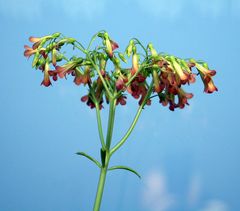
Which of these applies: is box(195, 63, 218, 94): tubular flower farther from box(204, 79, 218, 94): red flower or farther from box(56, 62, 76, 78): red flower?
box(56, 62, 76, 78): red flower

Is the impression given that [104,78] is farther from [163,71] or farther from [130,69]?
[163,71]

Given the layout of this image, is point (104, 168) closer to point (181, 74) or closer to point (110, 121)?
point (110, 121)

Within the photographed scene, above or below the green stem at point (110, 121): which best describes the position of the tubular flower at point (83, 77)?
above

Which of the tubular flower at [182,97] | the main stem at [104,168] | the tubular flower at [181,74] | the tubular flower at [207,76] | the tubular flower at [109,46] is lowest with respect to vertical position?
the main stem at [104,168]

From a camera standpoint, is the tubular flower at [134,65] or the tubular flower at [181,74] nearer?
the tubular flower at [181,74]

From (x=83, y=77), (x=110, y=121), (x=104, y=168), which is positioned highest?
(x=83, y=77)

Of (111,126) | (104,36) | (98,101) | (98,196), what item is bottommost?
(98,196)

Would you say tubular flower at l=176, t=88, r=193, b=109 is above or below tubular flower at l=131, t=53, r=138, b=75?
below

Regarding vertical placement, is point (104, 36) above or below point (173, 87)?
above

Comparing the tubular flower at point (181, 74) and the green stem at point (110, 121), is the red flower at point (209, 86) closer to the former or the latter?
the tubular flower at point (181, 74)

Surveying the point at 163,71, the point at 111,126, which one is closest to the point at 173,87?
the point at 163,71

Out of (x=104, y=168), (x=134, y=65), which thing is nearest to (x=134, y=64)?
(x=134, y=65)
